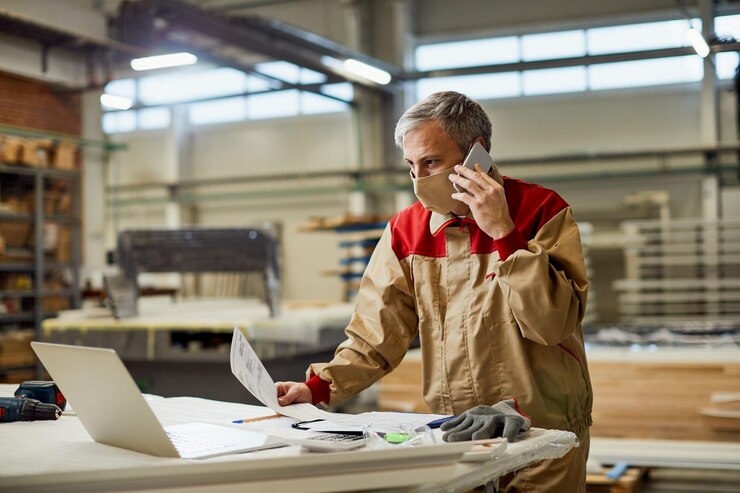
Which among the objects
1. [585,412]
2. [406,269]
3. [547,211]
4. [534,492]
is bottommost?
[534,492]

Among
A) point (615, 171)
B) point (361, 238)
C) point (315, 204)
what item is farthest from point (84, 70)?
point (615, 171)

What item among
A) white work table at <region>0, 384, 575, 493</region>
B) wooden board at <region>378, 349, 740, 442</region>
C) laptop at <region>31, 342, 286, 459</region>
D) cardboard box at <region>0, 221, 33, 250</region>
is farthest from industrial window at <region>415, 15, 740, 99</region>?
white work table at <region>0, 384, 575, 493</region>

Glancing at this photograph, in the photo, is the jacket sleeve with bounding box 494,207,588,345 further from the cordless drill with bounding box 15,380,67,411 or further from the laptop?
the cordless drill with bounding box 15,380,67,411

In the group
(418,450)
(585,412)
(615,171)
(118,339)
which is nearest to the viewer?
(418,450)

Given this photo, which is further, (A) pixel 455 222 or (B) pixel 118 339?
(B) pixel 118 339

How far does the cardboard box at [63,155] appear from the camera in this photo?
10.5 meters

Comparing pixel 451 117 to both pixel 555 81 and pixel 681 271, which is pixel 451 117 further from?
pixel 555 81

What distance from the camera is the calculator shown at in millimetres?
1619

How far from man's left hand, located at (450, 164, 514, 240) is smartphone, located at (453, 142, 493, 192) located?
74 mm

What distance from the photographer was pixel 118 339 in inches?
255

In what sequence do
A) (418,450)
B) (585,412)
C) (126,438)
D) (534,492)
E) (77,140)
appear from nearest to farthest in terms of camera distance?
(418,450), (126,438), (534,492), (585,412), (77,140)

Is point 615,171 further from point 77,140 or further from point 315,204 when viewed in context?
point 77,140

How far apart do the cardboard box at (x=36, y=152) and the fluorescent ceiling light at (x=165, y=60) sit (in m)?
1.55

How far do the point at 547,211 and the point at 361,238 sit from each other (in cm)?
881
